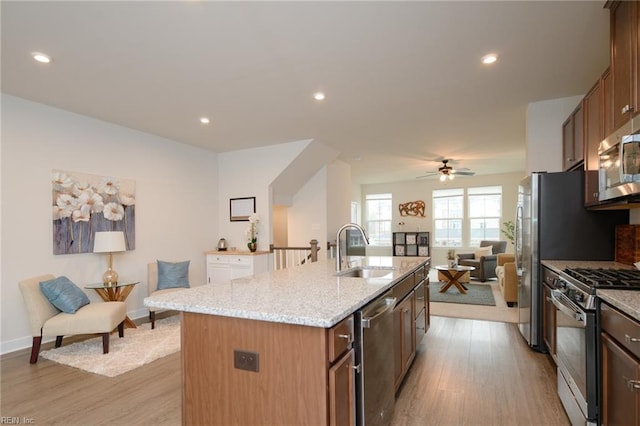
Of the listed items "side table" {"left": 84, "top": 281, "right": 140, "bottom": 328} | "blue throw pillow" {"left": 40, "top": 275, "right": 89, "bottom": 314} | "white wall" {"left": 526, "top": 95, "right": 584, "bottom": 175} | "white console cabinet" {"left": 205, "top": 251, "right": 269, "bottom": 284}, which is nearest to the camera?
"blue throw pillow" {"left": 40, "top": 275, "right": 89, "bottom": 314}

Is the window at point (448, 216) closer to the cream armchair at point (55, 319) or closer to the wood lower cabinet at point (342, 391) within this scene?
the cream armchair at point (55, 319)

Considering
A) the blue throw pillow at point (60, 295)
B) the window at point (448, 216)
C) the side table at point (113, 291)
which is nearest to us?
the blue throw pillow at point (60, 295)

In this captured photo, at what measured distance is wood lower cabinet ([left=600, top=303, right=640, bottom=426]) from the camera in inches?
55.9

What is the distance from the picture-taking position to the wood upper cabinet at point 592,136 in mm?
2480

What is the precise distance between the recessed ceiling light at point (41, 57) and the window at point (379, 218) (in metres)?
9.28

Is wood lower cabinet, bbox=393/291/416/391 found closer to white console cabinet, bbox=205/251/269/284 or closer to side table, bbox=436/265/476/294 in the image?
white console cabinet, bbox=205/251/269/284

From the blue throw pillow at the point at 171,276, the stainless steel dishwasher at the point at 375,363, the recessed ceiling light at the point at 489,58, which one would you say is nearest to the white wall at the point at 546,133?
the recessed ceiling light at the point at 489,58

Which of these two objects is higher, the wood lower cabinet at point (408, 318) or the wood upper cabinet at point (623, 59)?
the wood upper cabinet at point (623, 59)

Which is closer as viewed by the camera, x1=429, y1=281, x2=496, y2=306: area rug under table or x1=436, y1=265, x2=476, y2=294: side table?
x1=429, y1=281, x2=496, y2=306: area rug under table

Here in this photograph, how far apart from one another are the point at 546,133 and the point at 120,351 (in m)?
5.28

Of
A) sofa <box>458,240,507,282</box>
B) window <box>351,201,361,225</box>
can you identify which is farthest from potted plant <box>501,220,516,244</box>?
window <box>351,201,361,225</box>

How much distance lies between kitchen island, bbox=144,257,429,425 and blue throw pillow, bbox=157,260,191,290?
3128 mm

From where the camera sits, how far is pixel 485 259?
24.3 feet

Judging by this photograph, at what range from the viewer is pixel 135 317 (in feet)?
15.2
